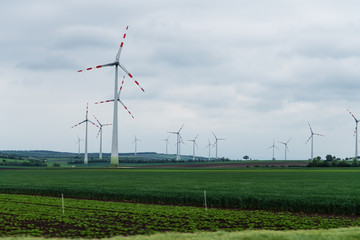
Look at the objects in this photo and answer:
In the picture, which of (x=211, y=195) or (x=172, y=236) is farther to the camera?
(x=211, y=195)

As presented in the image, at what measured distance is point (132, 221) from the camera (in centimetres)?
2753

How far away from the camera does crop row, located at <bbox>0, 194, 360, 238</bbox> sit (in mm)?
24125

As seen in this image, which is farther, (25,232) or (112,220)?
(112,220)

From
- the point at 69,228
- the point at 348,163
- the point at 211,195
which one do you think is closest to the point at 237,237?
the point at 69,228

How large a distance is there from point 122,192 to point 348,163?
103 meters

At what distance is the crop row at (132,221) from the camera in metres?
24.1

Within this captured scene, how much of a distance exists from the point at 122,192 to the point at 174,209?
1188cm

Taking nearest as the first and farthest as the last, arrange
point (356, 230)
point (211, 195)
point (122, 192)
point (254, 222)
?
1. point (356, 230)
2. point (254, 222)
3. point (211, 195)
4. point (122, 192)

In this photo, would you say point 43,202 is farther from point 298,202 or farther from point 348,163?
point 348,163

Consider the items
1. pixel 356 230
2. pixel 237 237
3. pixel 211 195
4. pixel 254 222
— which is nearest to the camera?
pixel 237 237

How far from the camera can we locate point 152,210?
109 feet

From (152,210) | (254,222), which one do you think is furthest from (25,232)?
(254,222)

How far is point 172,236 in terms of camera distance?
2062cm

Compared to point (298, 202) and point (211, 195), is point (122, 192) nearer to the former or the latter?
point (211, 195)
